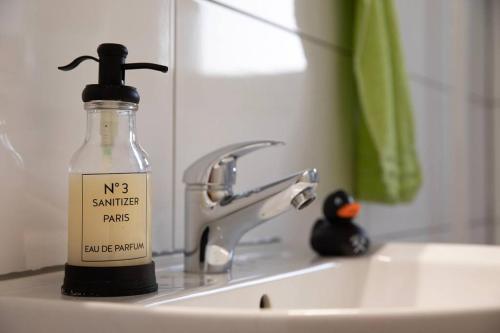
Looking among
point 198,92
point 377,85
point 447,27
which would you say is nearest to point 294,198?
point 198,92

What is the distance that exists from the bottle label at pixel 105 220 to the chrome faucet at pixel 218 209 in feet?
0.60

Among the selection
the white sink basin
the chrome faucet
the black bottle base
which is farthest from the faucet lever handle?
the black bottle base

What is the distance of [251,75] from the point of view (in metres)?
0.99

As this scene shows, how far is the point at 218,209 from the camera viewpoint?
79 cm

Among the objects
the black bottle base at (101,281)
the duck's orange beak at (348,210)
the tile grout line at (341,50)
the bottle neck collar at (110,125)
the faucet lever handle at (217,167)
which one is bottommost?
the black bottle base at (101,281)

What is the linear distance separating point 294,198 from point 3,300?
1.01 feet

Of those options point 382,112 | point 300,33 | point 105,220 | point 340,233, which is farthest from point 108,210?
point 382,112

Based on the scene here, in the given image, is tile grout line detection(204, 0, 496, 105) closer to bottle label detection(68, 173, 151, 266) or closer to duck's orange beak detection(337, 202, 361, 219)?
duck's orange beak detection(337, 202, 361, 219)

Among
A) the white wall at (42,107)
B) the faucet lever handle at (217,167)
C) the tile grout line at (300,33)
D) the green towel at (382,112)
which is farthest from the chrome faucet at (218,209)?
the green towel at (382,112)

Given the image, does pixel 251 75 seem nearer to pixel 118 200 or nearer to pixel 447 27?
→ pixel 118 200

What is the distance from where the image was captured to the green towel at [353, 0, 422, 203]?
1.22 meters

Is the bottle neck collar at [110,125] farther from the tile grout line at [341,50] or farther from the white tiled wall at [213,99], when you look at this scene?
the tile grout line at [341,50]

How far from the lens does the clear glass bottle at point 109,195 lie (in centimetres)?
60

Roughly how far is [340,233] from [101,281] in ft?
1.43
